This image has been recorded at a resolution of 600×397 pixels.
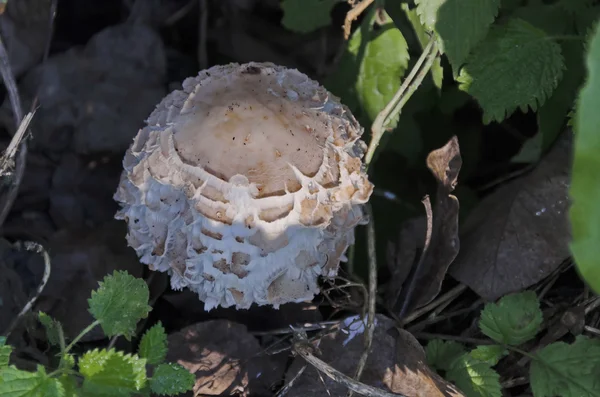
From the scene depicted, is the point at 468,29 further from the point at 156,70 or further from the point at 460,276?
the point at 156,70

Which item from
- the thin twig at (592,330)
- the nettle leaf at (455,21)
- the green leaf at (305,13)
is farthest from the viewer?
the green leaf at (305,13)

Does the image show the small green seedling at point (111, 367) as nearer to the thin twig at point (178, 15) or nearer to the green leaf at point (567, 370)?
the green leaf at point (567, 370)

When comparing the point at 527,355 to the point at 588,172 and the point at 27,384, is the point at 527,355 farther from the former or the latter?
the point at 27,384

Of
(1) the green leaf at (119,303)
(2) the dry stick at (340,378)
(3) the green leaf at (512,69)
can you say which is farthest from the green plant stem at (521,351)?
(1) the green leaf at (119,303)

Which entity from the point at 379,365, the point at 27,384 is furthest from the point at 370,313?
the point at 27,384

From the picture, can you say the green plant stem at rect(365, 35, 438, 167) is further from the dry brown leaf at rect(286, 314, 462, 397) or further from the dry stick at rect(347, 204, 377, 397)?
the dry brown leaf at rect(286, 314, 462, 397)

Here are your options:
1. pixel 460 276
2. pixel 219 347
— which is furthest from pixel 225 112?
pixel 460 276

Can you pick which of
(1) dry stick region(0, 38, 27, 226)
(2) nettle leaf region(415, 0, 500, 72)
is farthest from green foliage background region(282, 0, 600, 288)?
(1) dry stick region(0, 38, 27, 226)
